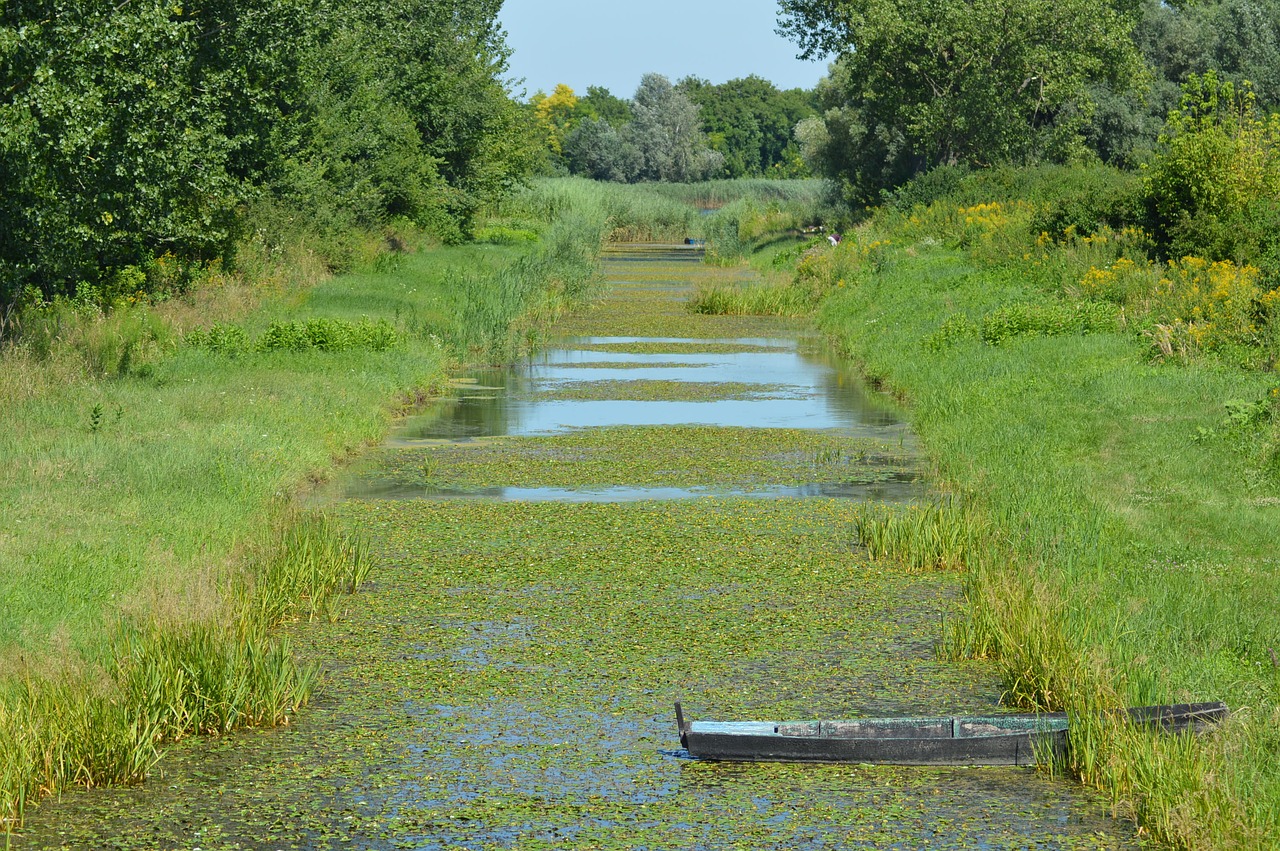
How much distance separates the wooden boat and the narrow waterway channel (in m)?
0.08

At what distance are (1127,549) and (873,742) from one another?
388 cm

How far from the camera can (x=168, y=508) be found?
11.3 meters

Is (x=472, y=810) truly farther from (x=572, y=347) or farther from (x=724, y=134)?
(x=724, y=134)

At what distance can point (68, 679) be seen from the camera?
7.55 metres

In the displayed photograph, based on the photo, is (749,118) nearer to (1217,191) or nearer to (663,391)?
(1217,191)

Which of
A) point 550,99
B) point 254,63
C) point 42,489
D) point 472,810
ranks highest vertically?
point 550,99

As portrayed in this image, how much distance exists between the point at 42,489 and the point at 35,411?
132 inches

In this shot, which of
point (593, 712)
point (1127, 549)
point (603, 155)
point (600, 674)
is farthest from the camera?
point (603, 155)

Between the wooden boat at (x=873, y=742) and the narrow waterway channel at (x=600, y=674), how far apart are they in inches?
3.1

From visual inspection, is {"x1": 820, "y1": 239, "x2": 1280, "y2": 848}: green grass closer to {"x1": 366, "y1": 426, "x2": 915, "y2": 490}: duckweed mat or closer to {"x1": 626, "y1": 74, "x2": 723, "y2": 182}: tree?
{"x1": 366, "y1": 426, "x2": 915, "y2": 490}: duckweed mat

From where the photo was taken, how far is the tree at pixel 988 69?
152ft

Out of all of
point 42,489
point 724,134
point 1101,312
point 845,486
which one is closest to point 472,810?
point 42,489

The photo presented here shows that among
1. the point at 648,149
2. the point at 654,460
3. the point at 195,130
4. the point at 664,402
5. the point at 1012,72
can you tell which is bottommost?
the point at 654,460

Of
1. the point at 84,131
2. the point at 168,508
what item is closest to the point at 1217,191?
Result: the point at 84,131
